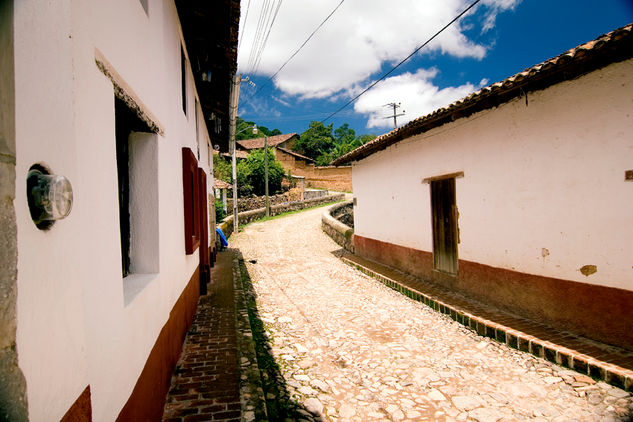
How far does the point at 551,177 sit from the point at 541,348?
2245mm

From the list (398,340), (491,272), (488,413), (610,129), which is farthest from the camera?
(491,272)

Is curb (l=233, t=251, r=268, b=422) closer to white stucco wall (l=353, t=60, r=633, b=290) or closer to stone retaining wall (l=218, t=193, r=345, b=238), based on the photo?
white stucco wall (l=353, t=60, r=633, b=290)

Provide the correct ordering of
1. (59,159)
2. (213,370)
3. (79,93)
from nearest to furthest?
(59,159) < (79,93) < (213,370)

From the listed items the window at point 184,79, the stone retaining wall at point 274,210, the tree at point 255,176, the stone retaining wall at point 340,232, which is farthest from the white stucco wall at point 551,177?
the tree at point 255,176

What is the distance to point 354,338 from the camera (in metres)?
5.11

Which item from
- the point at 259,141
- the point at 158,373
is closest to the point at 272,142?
the point at 259,141

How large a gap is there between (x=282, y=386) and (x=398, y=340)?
1912 millimetres

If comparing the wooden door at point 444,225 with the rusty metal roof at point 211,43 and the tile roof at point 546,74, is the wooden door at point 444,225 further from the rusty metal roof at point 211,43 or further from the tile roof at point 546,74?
the rusty metal roof at point 211,43

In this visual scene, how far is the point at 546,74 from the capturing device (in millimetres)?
4480

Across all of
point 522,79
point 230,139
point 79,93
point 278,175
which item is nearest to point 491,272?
point 522,79

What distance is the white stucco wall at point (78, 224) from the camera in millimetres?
1025

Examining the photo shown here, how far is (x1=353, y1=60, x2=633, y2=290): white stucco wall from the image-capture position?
4.05 meters

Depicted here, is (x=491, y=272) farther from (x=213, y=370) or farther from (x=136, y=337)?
(x=136, y=337)

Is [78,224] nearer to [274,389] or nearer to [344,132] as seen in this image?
[274,389]
